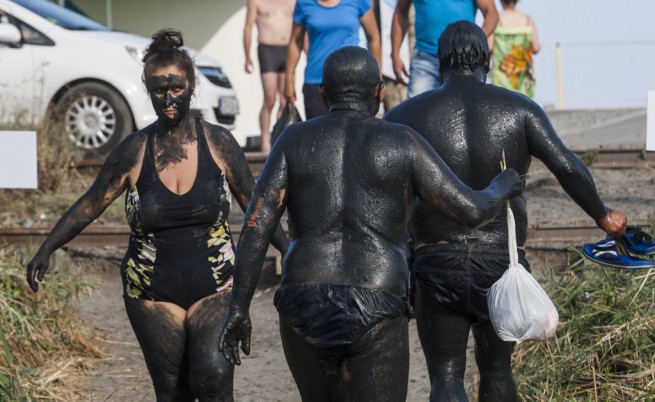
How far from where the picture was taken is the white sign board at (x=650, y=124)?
7.06 m

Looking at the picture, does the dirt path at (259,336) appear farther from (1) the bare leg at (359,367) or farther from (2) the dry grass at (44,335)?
(1) the bare leg at (359,367)

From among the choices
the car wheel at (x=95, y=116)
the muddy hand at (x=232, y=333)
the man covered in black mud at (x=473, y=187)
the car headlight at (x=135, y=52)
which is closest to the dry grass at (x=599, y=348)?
the man covered in black mud at (x=473, y=187)

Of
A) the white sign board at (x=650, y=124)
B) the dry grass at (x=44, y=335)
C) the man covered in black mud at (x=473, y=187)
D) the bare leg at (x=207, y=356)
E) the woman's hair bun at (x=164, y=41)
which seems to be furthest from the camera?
the dry grass at (x=44, y=335)

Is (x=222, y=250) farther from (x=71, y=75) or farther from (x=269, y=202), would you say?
(x=71, y=75)

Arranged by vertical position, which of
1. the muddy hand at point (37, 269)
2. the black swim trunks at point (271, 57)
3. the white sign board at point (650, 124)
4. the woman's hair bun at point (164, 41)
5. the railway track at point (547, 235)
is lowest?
the railway track at point (547, 235)

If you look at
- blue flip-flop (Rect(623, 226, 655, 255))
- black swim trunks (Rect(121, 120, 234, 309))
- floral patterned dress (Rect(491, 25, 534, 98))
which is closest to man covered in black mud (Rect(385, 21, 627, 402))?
blue flip-flop (Rect(623, 226, 655, 255))

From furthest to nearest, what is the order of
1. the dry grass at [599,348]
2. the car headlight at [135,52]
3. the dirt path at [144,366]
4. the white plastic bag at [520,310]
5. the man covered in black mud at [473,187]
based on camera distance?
the car headlight at [135,52], the dirt path at [144,366], the dry grass at [599,348], the man covered in black mud at [473,187], the white plastic bag at [520,310]

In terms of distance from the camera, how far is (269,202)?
4453 mm

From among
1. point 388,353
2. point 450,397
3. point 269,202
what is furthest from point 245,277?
point 450,397

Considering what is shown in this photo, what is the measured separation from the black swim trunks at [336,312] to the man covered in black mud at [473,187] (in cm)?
107

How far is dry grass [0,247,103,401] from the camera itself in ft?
24.1

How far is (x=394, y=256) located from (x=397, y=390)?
18.0 inches

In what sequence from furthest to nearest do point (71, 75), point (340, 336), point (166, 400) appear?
point (71, 75) < point (166, 400) < point (340, 336)

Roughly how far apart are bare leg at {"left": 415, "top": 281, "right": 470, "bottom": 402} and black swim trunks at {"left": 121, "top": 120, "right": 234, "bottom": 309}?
88 centimetres
